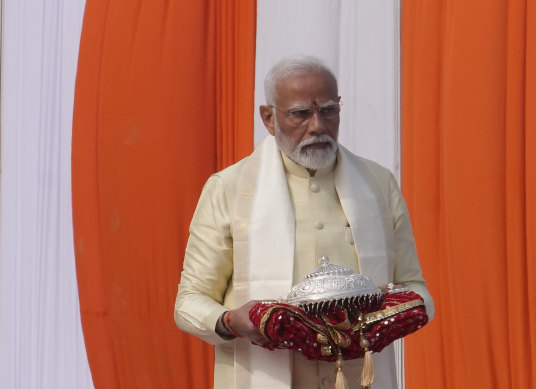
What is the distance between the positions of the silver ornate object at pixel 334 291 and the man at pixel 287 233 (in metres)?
0.18

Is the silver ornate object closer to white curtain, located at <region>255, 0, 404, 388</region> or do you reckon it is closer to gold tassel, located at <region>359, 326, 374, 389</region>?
gold tassel, located at <region>359, 326, 374, 389</region>

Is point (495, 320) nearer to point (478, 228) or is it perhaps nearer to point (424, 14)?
point (478, 228)

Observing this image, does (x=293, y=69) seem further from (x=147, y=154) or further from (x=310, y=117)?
(x=147, y=154)

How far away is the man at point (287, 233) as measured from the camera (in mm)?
2150

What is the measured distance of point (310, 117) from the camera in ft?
7.16

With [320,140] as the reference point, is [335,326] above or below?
below

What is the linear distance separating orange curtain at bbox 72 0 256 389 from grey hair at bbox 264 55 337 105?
1278 millimetres

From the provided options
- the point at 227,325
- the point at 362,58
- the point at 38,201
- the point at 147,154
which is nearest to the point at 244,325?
the point at 227,325

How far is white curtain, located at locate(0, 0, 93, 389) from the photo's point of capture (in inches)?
145

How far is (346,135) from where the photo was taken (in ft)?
11.0

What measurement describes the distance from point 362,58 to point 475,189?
619mm

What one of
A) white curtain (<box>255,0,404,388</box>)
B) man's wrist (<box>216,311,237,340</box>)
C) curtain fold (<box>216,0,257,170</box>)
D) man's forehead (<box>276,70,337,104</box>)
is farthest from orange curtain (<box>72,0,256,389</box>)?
man's wrist (<box>216,311,237,340</box>)


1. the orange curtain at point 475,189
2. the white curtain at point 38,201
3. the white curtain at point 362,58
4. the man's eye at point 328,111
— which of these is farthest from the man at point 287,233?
the white curtain at point 38,201

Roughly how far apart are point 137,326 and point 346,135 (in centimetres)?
103
